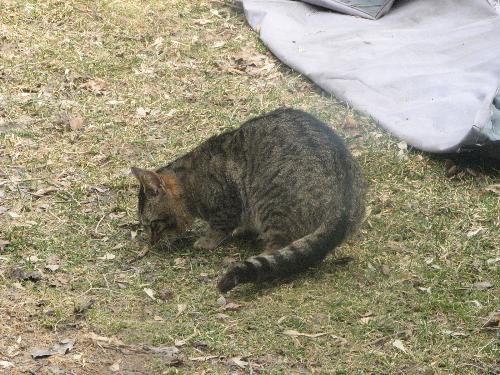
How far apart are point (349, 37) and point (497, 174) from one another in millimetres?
2485

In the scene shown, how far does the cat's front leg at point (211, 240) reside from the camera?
6.60 meters

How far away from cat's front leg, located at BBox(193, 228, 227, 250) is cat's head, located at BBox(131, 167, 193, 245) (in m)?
0.19

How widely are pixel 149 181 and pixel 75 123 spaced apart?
196 cm

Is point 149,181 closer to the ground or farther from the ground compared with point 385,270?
farther from the ground

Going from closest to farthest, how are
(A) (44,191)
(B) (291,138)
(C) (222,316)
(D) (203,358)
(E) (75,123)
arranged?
(D) (203,358) < (C) (222,316) < (B) (291,138) < (A) (44,191) < (E) (75,123)

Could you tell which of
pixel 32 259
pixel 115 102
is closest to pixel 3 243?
pixel 32 259

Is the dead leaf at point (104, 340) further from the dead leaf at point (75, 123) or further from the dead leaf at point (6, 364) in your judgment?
the dead leaf at point (75, 123)

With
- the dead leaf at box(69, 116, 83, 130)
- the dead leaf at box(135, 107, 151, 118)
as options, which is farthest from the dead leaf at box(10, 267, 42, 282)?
the dead leaf at box(135, 107, 151, 118)

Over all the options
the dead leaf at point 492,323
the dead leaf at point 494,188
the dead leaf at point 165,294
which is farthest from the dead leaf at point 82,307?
the dead leaf at point 494,188

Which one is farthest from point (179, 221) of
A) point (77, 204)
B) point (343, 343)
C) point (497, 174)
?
point (497, 174)

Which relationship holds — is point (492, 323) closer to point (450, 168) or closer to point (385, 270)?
point (385, 270)

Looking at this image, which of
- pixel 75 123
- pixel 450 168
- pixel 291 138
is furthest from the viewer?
pixel 75 123

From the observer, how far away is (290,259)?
5.67 meters

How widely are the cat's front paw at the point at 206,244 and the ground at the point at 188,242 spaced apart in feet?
0.22
